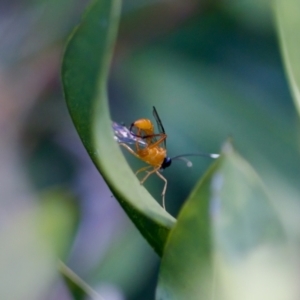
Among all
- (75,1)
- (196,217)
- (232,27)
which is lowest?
(232,27)

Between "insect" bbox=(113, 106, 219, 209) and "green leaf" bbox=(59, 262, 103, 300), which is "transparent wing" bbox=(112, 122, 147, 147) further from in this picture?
"green leaf" bbox=(59, 262, 103, 300)

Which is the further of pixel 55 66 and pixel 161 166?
pixel 55 66

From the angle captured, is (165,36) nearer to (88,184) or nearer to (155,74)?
(155,74)

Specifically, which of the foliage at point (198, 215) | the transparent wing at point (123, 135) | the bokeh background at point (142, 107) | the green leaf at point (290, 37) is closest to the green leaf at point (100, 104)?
the foliage at point (198, 215)

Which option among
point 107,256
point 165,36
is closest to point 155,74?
point 165,36

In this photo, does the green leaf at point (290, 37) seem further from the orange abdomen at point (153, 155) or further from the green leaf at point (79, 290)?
the orange abdomen at point (153, 155)

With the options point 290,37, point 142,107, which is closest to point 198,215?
point 290,37

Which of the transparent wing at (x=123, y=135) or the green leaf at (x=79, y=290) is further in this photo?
the transparent wing at (x=123, y=135)
